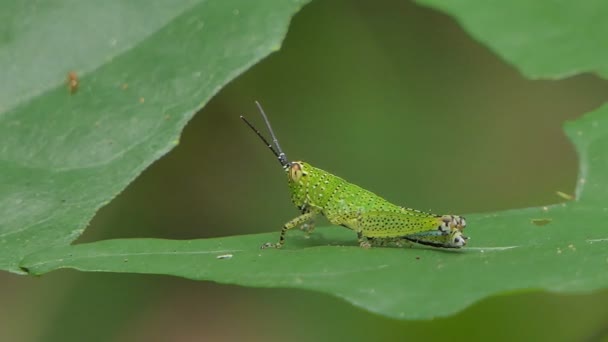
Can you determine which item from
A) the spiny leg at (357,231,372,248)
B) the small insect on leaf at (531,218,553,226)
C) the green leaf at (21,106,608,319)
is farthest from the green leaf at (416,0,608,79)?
the spiny leg at (357,231,372,248)

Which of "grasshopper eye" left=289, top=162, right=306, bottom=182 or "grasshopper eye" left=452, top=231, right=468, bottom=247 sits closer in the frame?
"grasshopper eye" left=452, top=231, right=468, bottom=247

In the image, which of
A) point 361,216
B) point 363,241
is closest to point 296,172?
point 361,216

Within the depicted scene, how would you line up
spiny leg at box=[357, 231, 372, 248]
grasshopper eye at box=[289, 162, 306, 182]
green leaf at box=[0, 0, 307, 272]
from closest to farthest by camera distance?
green leaf at box=[0, 0, 307, 272], spiny leg at box=[357, 231, 372, 248], grasshopper eye at box=[289, 162, 306, 182]

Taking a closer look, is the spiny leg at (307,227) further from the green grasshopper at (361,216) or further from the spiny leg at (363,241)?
the spiny leg at (363,241)

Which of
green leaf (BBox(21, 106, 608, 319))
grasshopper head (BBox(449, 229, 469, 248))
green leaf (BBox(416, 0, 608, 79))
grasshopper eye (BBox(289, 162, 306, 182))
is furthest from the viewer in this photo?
grasshopper eye (BBox(289, 162, 306, 182))

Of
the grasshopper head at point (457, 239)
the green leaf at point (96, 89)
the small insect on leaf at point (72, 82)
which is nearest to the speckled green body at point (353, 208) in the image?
the grasshopper head at point (457, 239)

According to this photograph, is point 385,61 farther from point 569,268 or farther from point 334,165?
point 569,268

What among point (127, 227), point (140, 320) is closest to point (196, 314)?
point (140, 320)

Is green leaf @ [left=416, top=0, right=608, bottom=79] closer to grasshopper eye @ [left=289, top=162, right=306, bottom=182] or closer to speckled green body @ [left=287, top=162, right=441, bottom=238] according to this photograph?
speckled green body @ [left=287, top=162, right=441, bottom=238]
